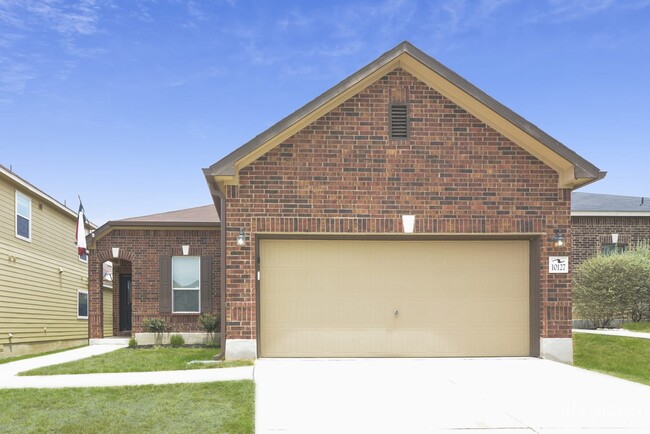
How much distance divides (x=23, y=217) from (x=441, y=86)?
13.3 meters

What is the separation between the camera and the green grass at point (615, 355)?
10.8m

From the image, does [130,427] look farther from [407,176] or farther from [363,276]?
[407,176]

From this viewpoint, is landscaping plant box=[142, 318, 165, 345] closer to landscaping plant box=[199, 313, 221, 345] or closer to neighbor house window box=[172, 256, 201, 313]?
neighbor house window box=[172, 256, 201, 313]

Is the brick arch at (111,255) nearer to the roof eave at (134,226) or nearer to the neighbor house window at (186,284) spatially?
the roof eave at (134,226)

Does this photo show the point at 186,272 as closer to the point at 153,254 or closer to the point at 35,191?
the point at 153,254

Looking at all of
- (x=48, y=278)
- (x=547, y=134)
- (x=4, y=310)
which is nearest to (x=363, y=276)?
(x=547, y=134)

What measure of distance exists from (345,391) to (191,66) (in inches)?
546

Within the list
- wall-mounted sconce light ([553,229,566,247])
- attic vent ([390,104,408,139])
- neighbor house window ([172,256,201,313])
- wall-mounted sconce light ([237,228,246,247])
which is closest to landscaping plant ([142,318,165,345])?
neighbor house window ([172,256,201,313])

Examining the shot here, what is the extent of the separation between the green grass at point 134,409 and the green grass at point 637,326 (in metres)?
13.7

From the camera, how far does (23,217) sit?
17.6 metres

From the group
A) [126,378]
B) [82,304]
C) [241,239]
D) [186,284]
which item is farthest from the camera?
[82,304]

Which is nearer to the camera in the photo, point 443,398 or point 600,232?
point 443,398

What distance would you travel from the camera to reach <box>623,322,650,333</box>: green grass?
17250mm

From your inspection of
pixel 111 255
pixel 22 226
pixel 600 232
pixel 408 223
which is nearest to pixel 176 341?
pixel 111 255
